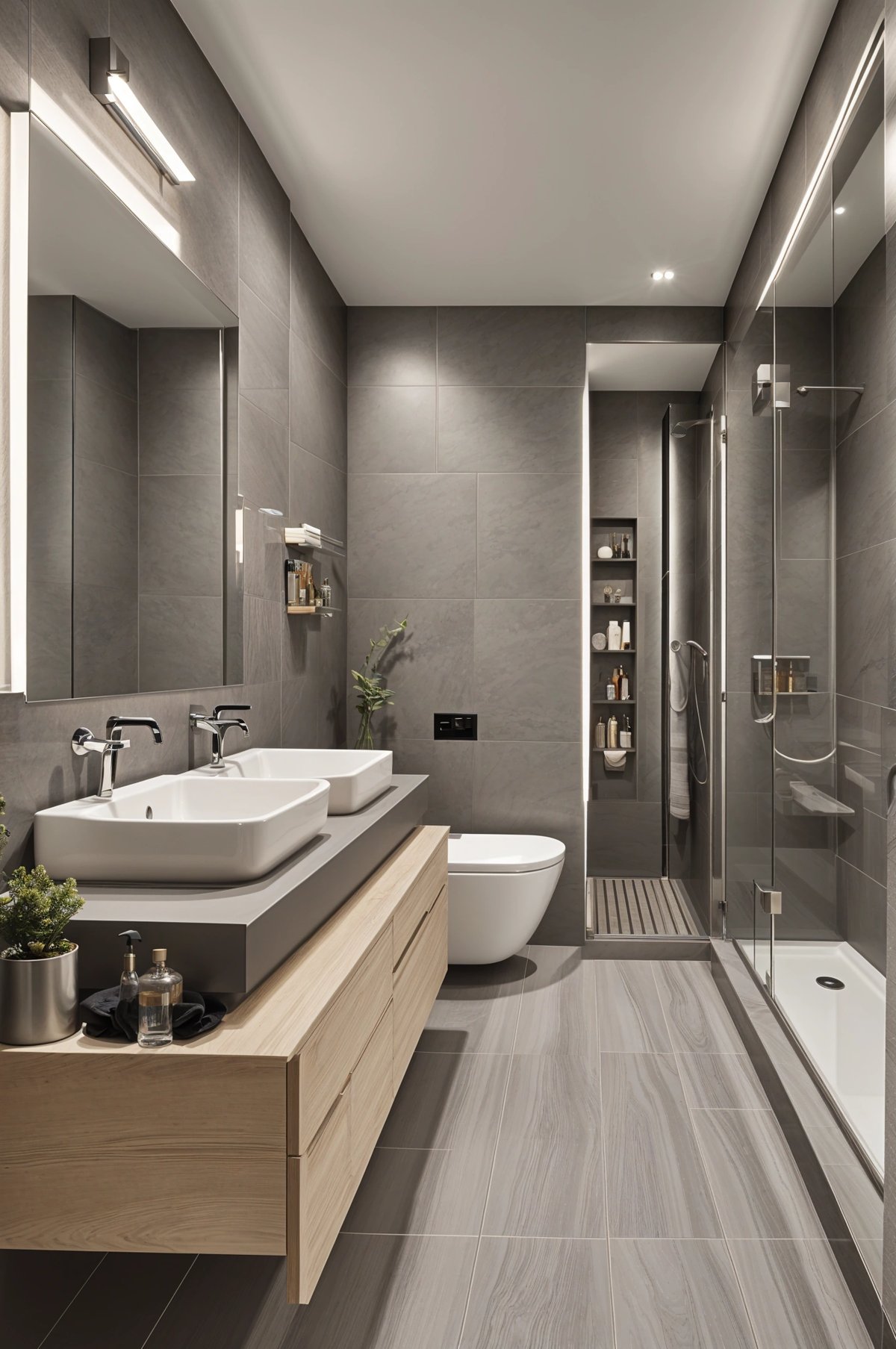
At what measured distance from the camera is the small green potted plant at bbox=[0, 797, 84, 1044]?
1232 millimetres

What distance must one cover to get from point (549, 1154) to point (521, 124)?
9.15 feet

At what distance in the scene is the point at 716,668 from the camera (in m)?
3.89

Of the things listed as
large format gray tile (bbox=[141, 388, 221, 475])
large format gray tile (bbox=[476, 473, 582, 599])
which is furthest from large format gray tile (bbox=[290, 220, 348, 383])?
large format gray tile (bbox=[141, 388, 221, 475])

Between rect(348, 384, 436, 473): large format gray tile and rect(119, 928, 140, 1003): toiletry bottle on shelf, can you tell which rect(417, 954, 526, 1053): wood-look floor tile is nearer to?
rect(119, 928, 140, 1003): toiletry bottle on shelf

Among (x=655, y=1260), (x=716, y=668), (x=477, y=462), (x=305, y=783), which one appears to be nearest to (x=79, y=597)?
(x=305, y=783)

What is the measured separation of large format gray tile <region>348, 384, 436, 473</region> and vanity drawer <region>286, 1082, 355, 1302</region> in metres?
2.90

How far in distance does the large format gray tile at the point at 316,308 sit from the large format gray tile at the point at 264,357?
0.24 m

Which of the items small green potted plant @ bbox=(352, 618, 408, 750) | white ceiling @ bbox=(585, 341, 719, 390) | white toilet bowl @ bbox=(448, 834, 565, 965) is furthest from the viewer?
white ceiling @ bbox=(585, 341, 719, 390)

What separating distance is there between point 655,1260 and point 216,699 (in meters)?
1.62

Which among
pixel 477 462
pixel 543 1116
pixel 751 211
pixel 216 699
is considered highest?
pixel 751 211

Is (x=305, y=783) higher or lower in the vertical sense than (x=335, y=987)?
higher

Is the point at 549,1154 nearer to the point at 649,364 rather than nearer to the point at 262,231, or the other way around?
the point at 262,231

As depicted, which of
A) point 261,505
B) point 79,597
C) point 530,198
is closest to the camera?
point 79,597

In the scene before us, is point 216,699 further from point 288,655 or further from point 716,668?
point 716,668
